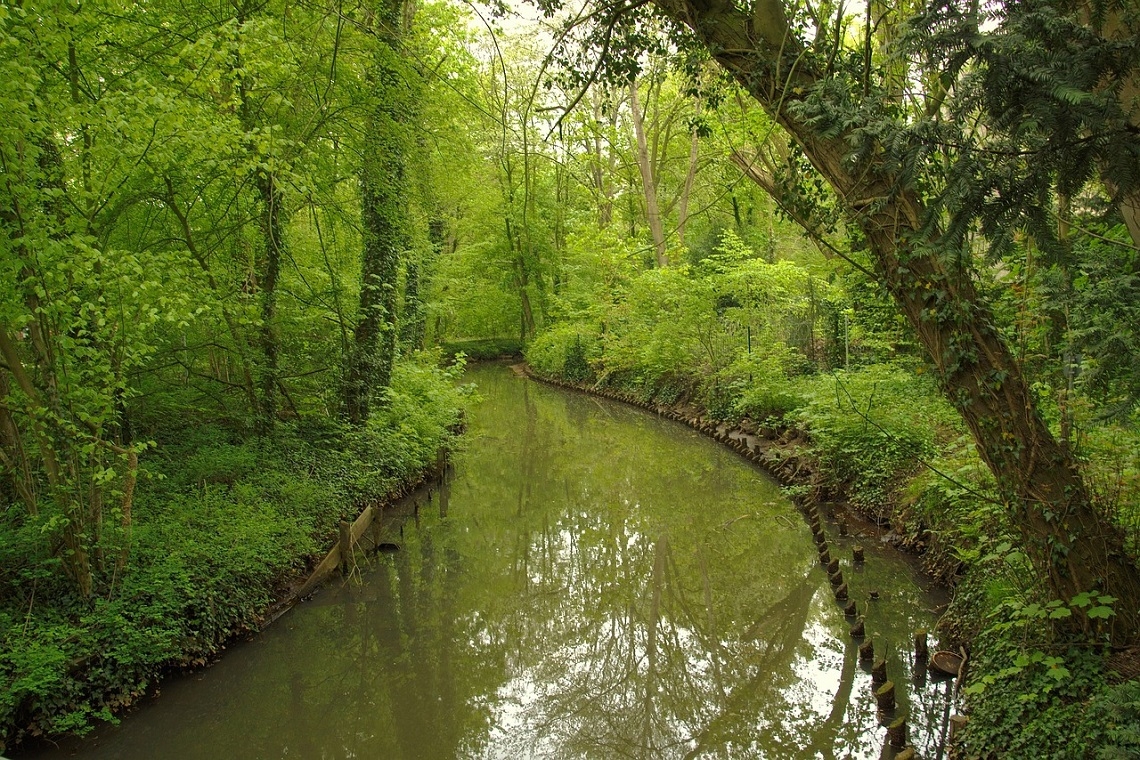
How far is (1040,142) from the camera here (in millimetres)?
2564

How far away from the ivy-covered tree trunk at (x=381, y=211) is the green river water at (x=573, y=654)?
2.18 m

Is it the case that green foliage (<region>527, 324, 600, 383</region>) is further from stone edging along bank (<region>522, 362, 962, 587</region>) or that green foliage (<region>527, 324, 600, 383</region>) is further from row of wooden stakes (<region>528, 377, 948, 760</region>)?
row of wooden stakes (<region>528, 377, 948, 760</region>)

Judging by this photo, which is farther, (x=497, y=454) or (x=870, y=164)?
(x=497, y=454)

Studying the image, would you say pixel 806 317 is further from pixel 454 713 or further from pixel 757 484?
pixel 454 713

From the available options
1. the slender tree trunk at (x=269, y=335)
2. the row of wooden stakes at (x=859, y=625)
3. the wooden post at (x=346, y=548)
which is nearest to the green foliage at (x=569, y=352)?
the row of wooden stakes at (x=859, y=625)

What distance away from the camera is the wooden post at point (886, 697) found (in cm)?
445

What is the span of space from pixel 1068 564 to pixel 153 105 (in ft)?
22.4

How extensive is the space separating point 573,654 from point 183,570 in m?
3.23

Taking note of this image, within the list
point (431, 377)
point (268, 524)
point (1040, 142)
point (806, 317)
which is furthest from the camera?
point (806, 317)

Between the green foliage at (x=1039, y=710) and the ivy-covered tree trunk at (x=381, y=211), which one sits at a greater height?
the ivy-covered tree trunk at (x=381, y=211)

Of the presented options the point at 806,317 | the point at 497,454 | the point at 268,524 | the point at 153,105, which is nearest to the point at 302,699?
the point at 268,524

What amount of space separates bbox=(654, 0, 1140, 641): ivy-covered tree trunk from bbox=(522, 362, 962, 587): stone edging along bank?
8.91ft

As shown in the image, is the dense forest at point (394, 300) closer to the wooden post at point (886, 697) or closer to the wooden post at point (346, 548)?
the wooden post at point (346, 548)

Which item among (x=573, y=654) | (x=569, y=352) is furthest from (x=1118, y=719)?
(x=569, y=352)
